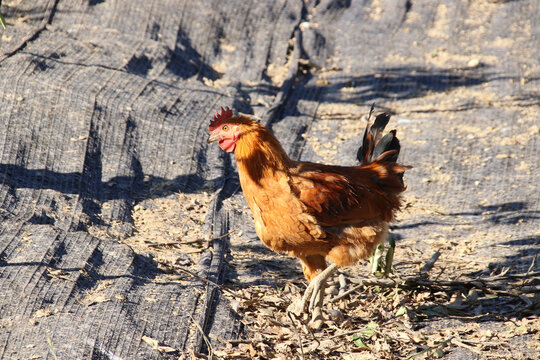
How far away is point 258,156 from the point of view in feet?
11.0

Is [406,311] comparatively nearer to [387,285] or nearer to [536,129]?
[387,285]

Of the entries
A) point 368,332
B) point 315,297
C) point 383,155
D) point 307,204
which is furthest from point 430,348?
point 383,155

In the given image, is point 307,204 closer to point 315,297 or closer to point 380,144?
point 315,297

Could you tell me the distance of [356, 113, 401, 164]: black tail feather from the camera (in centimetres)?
394

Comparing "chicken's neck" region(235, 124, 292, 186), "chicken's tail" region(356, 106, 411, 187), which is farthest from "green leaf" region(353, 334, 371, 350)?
"chicken's neck" region(235, 124, 292, 186)

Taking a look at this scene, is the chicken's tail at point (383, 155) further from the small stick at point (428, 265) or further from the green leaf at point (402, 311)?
the green leaf at point (402, 311)

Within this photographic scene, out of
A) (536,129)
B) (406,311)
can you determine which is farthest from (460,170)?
(406,311)

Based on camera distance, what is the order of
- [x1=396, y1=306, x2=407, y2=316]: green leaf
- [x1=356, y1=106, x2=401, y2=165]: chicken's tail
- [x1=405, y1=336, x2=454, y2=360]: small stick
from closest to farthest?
[x1=405, y1=336, x2=454, y2=360]: small stick, [x1=396, y1=306, x2=407, y2=316]: green leaf, [x1=356, y1=106, x2=401, y2=165]: chicken's tail

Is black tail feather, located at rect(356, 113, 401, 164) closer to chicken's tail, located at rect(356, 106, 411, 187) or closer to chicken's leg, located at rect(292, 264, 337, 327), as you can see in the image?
chicken's tail, located at rect(356, 106, 411, 187)

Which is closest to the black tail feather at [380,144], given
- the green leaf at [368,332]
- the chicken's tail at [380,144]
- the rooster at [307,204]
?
the chicken's tail at [380,144]

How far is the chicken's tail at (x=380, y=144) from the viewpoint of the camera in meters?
3.94

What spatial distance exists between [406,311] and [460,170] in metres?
2.21

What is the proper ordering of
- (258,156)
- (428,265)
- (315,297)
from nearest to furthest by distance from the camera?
1. (258,156)
2. (315,297)
3. (428,265)

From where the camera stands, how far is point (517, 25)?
7551mm
